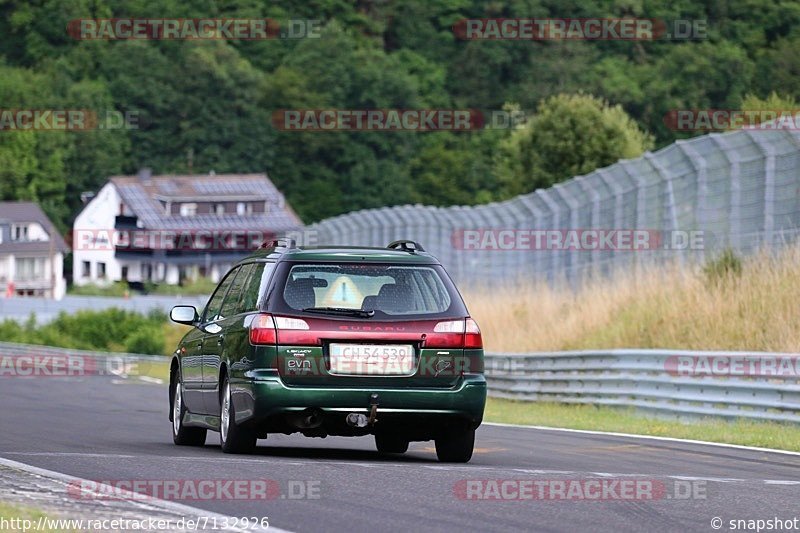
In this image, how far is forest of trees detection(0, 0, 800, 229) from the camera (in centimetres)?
12356

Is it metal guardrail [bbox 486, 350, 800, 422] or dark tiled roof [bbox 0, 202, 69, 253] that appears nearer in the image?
metal guardrail [bbox 486, 350, 800, 422]

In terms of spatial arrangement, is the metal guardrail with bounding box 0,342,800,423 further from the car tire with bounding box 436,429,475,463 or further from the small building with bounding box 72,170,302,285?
the small building with bounding box 72,170,302,285

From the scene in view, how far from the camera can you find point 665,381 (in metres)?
21.6

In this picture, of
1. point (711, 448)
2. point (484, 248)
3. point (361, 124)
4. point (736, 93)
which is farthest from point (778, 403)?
point (361, 124)

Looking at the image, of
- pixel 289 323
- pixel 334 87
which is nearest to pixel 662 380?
pixel 289 323

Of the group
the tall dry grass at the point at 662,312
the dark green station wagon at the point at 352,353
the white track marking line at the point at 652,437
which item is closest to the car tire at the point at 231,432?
the dark green station wagon at the point at 352,353

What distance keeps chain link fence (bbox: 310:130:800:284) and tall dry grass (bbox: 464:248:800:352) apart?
418 millimetres

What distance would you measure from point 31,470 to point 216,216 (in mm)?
117888

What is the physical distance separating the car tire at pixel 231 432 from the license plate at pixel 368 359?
2.89ft

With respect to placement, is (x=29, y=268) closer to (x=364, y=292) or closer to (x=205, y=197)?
(x=205, y=197)

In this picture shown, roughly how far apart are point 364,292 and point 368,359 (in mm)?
775

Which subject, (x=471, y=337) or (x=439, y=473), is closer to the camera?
(x=439, y=473)

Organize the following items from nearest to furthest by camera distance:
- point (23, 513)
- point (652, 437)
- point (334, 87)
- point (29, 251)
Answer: point (23, 513)
point (652, 437)
point (29, 251)
point (334, 87)

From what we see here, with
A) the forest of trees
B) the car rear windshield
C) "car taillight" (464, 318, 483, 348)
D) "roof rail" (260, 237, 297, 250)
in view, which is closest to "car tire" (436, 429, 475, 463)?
"car taillight" (464, 318, 483, 348)
